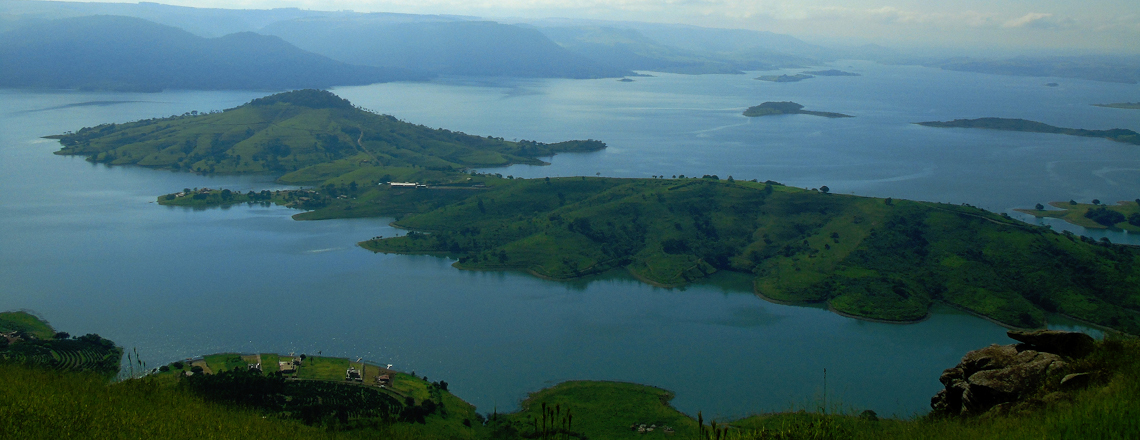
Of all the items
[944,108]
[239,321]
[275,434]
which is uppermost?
[944,108]

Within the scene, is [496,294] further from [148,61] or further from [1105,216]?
[148,61]

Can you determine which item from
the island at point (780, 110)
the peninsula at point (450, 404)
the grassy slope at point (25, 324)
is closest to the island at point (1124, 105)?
the island at point (780, 110)

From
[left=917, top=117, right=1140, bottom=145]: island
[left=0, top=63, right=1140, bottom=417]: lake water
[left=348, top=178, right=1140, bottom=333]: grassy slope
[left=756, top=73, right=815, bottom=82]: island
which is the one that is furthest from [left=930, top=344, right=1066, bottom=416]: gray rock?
[left=756, top=73, right=815, bottom=82]: island

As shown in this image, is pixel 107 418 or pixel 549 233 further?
pixel 549 233

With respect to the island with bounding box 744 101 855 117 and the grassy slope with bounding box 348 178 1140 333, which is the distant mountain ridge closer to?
the island with bounding box 744 101 855 117

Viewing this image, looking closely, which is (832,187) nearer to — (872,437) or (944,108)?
(872,437)

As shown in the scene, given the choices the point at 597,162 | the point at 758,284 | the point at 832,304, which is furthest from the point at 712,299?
the point at 597,162
